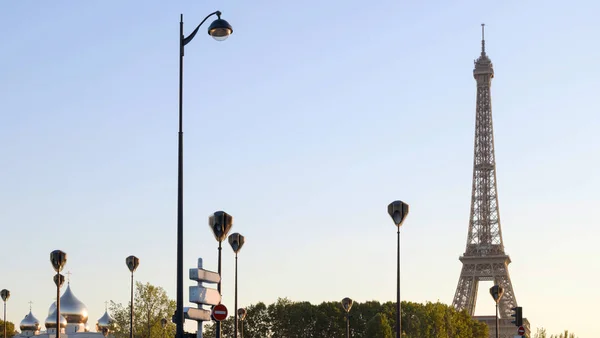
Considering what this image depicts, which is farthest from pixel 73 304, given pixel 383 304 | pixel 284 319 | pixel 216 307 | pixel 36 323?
pixel 216 307

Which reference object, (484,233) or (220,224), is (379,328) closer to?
(484,233)

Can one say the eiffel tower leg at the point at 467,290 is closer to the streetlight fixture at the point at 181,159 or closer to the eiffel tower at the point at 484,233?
the eiffel tower at the point at 484,233

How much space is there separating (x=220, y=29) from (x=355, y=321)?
103696mm

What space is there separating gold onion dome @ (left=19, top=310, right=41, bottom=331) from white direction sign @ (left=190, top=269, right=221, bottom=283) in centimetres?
12361

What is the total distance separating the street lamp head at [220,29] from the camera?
99.3 ft

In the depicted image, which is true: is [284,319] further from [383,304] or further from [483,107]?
[483,107]

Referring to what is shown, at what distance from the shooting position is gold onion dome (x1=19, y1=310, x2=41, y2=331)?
494 ft

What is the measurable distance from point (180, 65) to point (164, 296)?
81456mm

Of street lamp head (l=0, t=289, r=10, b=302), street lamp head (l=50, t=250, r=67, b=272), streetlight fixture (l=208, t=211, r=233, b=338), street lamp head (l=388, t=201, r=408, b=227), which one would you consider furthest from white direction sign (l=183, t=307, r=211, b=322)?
street lamp head (l=0, t=289, r=10, b=302)

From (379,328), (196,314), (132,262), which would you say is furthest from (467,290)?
(196,314)

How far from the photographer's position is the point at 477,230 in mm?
167625

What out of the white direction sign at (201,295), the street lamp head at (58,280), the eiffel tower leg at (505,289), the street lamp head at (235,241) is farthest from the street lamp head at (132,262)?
the eiffel tower leg at (505,289)

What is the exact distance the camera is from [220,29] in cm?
3028

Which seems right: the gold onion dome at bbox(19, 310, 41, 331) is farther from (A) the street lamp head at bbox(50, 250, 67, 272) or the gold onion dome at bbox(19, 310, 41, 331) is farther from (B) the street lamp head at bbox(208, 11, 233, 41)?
(B) the street lamp head at bbox(208, 11, 233, 41)
